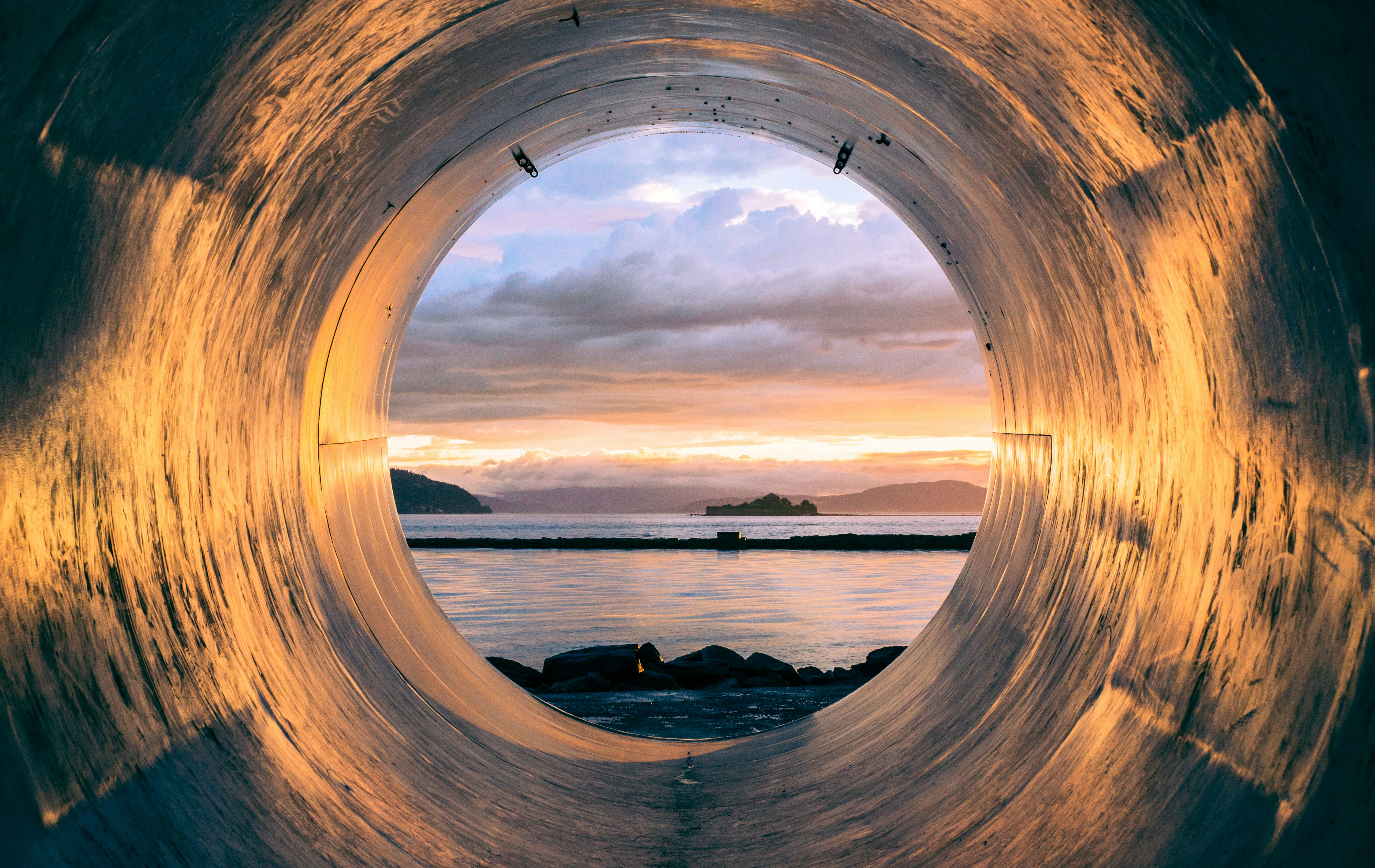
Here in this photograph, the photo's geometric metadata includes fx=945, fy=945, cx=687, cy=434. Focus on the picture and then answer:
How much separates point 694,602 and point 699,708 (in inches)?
731

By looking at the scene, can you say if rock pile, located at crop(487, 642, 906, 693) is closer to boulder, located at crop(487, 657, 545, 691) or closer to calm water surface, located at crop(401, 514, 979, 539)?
boulder, located at crop(487, 657, 545, 691)

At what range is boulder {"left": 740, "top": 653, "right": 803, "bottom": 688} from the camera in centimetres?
1215

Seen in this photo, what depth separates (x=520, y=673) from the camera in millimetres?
12523

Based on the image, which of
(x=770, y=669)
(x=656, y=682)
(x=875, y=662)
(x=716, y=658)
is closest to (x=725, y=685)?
(x=656, y=682)

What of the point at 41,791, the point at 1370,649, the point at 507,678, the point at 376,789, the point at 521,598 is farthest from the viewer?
the point at 521,598

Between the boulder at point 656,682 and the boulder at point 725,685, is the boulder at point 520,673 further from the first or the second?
the boulder at point 725,685

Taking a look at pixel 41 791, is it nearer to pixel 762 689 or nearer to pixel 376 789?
pixel 376 789

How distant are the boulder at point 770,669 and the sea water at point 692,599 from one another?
1.77 meters

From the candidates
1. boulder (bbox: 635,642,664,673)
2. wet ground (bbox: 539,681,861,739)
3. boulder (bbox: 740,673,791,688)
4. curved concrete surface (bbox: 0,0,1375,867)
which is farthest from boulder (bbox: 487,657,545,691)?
curved concrete surface (bbox: 0,0,1375,867)

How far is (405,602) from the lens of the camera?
7578 millimetres

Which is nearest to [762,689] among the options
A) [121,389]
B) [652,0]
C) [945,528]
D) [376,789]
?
[376,789]

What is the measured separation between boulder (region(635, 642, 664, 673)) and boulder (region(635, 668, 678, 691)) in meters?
0.29

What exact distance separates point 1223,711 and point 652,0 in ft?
13.6

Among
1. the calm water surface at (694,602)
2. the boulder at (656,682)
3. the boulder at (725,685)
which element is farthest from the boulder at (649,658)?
the calm water surface at (694,602)
